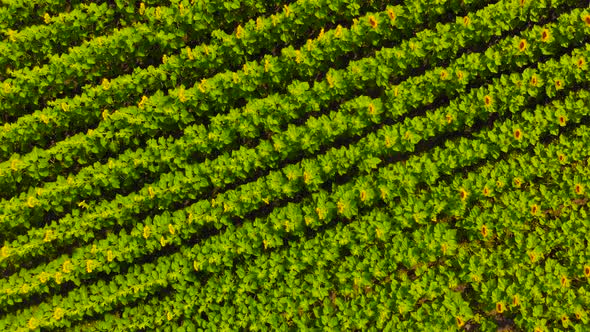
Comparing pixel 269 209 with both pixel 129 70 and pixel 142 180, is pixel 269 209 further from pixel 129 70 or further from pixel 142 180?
→ pixel 129 70

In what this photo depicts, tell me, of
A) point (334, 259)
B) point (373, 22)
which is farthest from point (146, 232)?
point (373, 22)

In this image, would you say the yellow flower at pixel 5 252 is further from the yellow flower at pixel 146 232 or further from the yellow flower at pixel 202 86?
the yellow flower at pixel 202 86

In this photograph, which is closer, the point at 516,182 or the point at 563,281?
the point at 563,281

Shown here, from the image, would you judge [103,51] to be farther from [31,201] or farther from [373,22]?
[373,22]

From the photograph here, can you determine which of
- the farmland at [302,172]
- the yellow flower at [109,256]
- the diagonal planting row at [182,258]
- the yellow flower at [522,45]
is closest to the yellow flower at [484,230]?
the farmland at [302,172]

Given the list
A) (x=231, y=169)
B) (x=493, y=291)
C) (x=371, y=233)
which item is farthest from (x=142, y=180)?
(x=493, y=291)

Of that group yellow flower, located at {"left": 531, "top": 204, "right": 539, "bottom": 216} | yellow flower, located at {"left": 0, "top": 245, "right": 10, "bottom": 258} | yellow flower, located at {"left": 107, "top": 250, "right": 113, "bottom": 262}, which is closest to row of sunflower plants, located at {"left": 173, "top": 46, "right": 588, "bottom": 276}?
yellow flower, located at {"left": 531, "top": 204, "right": 539, "bottom": 216}

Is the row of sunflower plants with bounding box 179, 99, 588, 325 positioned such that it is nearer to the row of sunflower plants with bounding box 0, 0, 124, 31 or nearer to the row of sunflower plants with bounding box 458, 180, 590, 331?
the row of sunflower plants with bounding box 458, 180, 590, 331
